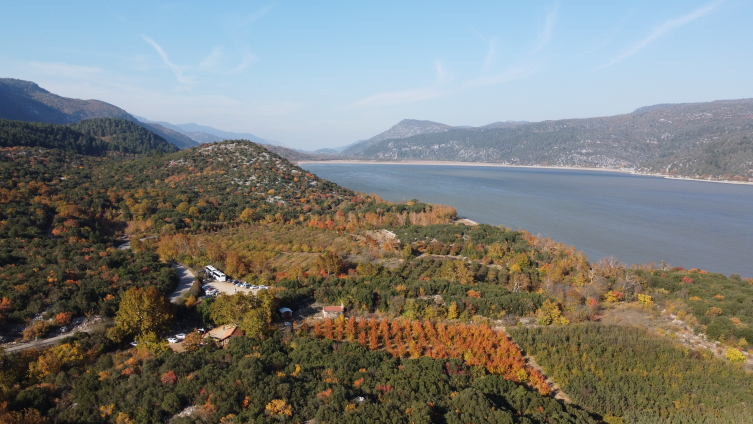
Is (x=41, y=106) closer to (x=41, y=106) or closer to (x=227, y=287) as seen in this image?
(x=41, y=106)

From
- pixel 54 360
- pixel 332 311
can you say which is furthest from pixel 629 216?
pixel 54 360

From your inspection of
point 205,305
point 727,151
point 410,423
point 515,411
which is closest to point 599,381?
point 515,411

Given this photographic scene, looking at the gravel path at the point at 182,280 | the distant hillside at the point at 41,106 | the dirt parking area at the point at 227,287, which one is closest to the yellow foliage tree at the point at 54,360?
the gravel path at the point at 182,280

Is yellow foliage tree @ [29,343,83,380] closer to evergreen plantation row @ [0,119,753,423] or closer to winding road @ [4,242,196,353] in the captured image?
evergreen plantation row @ [0,119,753,423]

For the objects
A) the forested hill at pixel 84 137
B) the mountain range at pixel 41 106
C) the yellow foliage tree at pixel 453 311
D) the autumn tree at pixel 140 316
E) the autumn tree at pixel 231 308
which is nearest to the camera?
the autumn tree at pixel 140 316

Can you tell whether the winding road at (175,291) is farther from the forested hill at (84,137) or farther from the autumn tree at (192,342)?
the forested hill at (84,137)

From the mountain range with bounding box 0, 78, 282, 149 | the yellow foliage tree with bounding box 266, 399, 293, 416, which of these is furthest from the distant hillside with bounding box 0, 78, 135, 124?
the yellow foliage tree with bounding box 266, 399, 293, 416
